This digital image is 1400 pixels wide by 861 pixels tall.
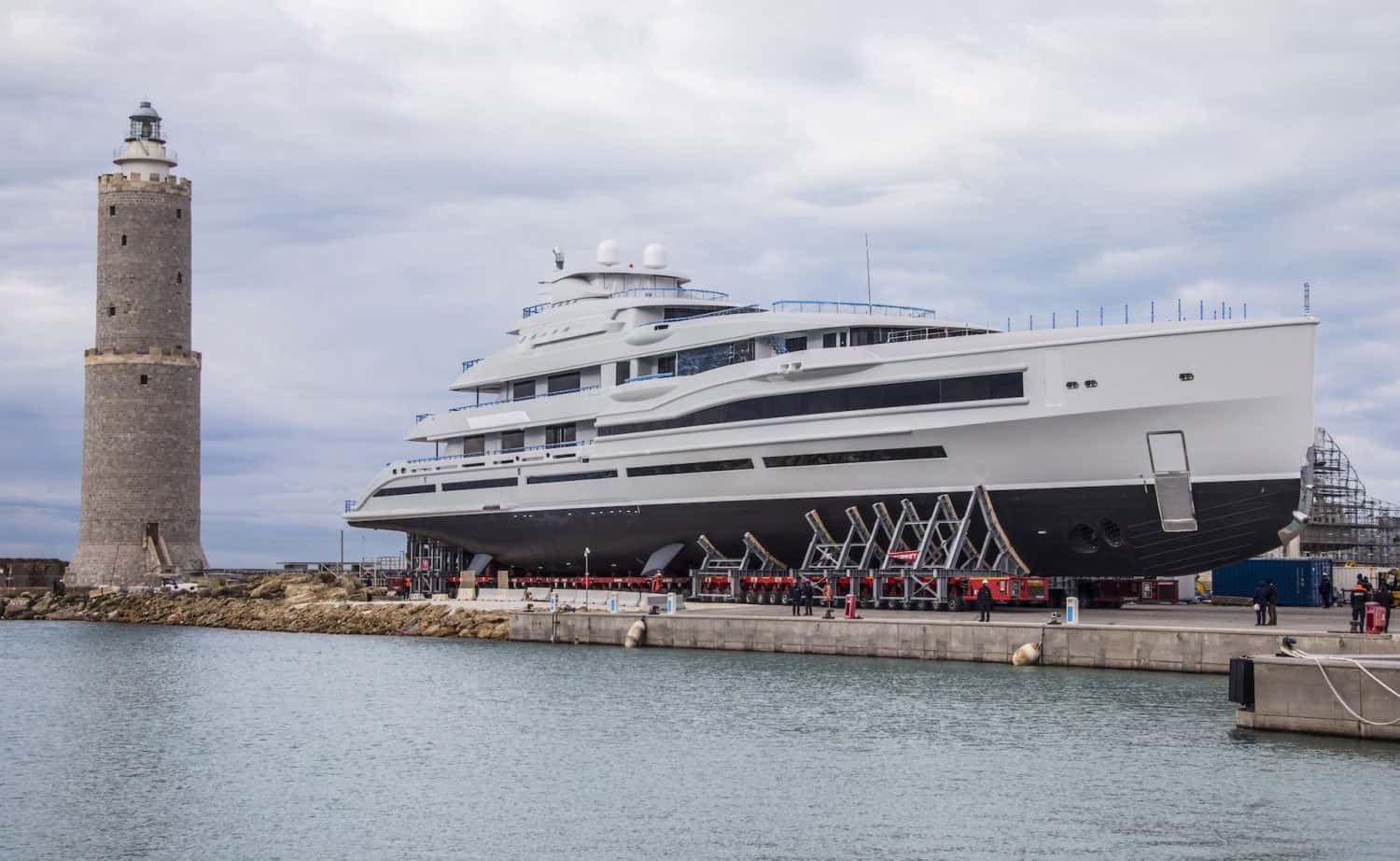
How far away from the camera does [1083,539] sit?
129 feet

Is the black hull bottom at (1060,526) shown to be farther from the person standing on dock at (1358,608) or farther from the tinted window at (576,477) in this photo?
the person standing on dock at (1358,608)

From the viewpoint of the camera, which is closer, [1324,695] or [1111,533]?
[1324,695]

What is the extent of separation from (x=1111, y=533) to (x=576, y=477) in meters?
18.9

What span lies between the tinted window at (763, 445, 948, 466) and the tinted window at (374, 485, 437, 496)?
18934mm

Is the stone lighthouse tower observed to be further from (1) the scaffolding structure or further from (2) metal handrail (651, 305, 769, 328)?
(1) the scaffolding structure

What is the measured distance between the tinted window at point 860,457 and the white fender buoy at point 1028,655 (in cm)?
890

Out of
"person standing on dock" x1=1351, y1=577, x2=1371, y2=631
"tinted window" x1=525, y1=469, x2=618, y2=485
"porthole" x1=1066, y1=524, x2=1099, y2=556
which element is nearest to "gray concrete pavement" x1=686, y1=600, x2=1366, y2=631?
"person standing on dock" x1=1351, y1=577, x2=1371, y2=631

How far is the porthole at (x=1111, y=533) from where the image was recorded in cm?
3850

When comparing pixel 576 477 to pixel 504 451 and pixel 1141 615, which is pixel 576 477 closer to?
pixel 504 451

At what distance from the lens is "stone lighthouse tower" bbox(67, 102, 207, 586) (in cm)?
6694

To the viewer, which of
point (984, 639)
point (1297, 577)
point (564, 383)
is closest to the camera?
point (984, 639)

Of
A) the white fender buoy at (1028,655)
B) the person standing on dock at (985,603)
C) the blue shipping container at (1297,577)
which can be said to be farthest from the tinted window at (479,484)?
the white fender buoy at (1028,655)

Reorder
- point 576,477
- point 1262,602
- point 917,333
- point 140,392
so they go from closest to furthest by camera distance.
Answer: point 1262,602 → point 917,333 → point 576,477 → point 140,392

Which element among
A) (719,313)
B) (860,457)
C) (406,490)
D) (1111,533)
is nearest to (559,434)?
(719,313)
